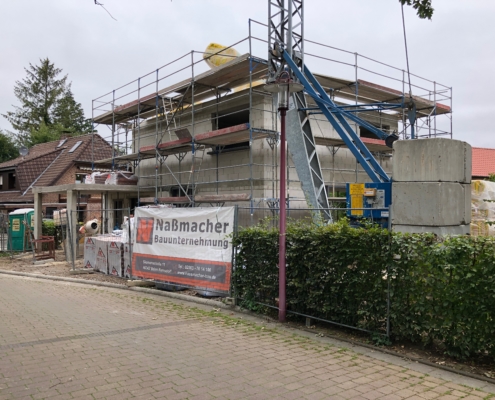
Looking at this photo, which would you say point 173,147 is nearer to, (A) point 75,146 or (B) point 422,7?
(B) point 422,7

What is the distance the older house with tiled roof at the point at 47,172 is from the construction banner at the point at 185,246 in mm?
20709

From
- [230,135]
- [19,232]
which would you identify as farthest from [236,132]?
[19,232]

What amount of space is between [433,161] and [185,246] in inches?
275

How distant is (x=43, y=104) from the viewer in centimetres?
5116

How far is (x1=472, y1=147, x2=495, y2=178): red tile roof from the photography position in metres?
33.9

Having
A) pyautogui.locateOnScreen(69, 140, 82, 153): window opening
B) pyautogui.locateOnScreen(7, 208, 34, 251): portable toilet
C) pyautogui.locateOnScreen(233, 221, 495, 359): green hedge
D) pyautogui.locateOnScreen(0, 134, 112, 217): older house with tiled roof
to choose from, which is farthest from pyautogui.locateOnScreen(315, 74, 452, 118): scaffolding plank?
pyautogui.locateOnScreen(69, 140, 82, 153): window opening

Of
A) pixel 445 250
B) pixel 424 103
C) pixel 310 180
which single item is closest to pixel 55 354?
pixel 445 250

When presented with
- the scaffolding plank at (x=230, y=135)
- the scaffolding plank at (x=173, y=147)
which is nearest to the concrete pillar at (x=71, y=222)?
the scaffolding plank at (x=173, y=147)

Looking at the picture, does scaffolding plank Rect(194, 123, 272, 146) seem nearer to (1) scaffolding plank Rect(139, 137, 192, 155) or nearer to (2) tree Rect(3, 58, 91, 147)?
(1) scaffolding plank Rect(139, 137, 192, 155)

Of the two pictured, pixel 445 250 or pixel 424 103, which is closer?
pixel 445 250

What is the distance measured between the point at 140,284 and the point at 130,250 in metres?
0.95

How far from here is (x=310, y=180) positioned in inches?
536

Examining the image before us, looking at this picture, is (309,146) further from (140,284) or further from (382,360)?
(382,360)

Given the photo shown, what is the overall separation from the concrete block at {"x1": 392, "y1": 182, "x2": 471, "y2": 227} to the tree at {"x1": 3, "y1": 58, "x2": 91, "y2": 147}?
44.4 metres
